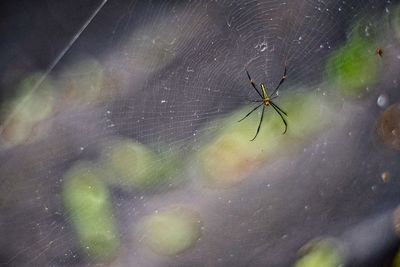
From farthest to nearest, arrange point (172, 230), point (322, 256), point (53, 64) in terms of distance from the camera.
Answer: point (322, 256), point (172, 230), point (53, 64)

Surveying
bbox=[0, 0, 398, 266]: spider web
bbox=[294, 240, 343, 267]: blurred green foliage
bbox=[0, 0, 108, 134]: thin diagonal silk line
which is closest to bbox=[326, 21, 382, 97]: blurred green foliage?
bbox=[0, 0, 398, 266]: spider web

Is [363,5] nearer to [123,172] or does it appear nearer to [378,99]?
[378,99]

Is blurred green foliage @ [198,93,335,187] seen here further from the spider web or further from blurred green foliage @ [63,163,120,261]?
blurred green foliage @ [63,163,120,261]

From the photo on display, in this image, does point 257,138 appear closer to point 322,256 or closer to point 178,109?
point 178,109

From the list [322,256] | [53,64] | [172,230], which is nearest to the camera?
[53,64]

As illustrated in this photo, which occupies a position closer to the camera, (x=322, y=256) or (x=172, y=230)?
(x=172, y=230)

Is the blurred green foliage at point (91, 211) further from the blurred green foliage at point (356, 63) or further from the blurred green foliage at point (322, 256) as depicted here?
the blurred green foliage at point (356, 63)

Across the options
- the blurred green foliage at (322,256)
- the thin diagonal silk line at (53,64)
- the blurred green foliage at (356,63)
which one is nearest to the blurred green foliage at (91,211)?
the thin diagonal silk line at (53,64)

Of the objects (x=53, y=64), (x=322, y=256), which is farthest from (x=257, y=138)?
(x=53, y=64)
